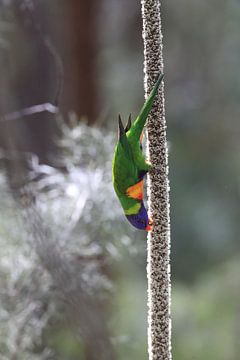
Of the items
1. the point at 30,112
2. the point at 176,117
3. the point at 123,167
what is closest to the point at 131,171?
the point at 123,167

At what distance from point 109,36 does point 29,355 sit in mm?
1902

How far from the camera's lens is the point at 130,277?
283 cm

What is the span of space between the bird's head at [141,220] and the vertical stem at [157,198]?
0.05ft

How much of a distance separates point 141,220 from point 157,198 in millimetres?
53

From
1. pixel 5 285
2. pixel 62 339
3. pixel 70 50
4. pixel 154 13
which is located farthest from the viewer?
pixel 70 50

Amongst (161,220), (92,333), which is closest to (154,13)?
(161,220)

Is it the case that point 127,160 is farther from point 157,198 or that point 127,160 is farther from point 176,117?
point 176,117

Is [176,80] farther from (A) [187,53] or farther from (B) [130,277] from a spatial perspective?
(B) [130,277]

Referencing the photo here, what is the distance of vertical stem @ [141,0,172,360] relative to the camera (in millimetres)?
527

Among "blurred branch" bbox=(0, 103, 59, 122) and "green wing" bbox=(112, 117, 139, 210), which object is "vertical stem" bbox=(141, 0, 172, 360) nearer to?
"green wing" bbox=(112, 117, 139, 210)

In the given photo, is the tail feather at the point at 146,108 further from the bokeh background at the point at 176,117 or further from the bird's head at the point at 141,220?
the bokeh background at the point at 176,117

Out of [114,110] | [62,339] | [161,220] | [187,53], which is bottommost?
[62,339]

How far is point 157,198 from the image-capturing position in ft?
1.78

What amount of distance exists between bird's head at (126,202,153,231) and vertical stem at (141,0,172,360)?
1 cm
